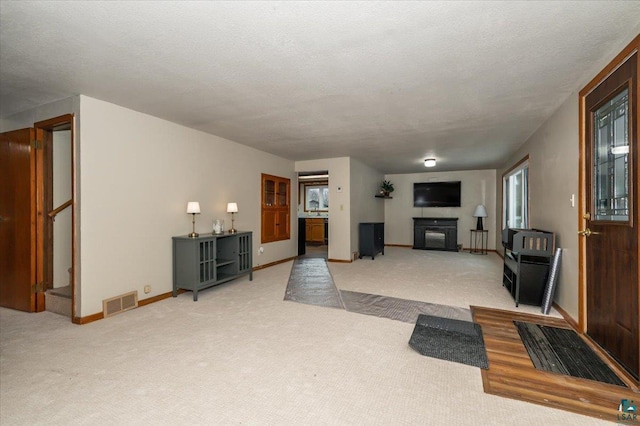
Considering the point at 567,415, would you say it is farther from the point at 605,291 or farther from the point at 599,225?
the point at 599,225

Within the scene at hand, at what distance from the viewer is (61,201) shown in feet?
12.3

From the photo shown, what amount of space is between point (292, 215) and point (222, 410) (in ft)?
17.8

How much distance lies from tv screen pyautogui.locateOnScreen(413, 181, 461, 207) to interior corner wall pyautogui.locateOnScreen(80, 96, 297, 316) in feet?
20.0

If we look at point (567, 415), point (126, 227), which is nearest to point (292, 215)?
point (126, 227)

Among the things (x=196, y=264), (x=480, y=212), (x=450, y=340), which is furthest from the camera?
(x=480, y=212)

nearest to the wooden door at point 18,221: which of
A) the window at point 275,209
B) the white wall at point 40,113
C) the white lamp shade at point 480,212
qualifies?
the white wall at point 40,113

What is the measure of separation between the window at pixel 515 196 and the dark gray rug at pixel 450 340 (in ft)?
11.6

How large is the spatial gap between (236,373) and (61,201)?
345 centimetres

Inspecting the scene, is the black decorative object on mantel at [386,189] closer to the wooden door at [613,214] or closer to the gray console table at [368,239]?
the gray console table at [368,239]

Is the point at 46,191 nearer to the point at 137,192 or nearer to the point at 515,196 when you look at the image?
the point at 137,192

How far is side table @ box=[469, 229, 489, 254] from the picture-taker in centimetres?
831

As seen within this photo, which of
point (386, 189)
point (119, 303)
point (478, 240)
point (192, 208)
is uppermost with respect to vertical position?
point (386, 189)

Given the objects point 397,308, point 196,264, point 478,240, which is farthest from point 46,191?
point 478,240

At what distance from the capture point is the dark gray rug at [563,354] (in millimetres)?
2111
